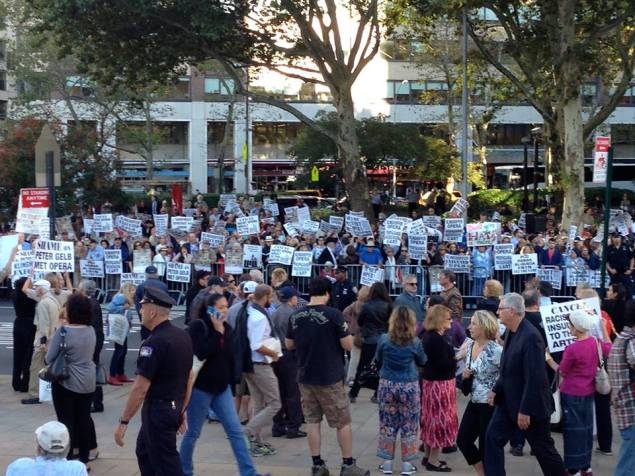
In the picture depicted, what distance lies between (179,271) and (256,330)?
1135cm

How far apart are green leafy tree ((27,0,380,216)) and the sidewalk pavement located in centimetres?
1676

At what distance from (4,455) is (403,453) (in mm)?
3810

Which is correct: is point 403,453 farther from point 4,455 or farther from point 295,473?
point 4,455

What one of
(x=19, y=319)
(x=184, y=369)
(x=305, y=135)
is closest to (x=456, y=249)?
(x=19, y=319)

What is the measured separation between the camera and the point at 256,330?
29.9 feet

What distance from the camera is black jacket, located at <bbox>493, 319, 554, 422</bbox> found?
7129mm

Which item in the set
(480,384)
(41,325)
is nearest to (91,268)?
(41,325)

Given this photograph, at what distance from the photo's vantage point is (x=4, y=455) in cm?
912

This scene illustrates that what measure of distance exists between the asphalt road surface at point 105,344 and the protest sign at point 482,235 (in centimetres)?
626

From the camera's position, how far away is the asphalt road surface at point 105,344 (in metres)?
14.1

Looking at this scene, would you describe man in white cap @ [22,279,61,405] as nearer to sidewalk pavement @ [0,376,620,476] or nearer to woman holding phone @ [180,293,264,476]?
sidewalk pavement @ [0,376,620,476]

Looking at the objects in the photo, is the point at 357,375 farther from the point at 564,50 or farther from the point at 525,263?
the point at 564,50

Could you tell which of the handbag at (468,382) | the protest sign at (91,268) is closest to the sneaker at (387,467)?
the handbag at (468,382)

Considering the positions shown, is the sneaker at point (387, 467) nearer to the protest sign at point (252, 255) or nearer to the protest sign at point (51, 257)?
the protest sign at point (51, 257)
